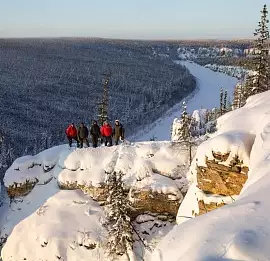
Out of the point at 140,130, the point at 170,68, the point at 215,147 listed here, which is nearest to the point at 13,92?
the point at 170,68

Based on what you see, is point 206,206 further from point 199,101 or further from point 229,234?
point 199,101

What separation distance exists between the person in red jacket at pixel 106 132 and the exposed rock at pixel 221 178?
6345 mm

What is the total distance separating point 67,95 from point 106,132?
119638mm

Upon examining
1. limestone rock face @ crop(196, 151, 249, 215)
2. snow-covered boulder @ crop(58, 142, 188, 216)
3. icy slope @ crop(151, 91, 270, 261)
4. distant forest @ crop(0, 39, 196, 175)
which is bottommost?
distant forest @ crop(0, 39, 196, 175)

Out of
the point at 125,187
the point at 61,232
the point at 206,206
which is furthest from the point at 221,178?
the point at 61,232

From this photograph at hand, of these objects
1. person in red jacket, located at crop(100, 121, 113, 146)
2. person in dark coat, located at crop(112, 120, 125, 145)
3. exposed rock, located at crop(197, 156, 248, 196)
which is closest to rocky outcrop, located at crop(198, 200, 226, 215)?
exposed rock, located at crop(197, 156, 248, 196)

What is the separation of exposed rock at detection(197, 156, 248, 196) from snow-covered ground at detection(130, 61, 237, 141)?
1174 inches

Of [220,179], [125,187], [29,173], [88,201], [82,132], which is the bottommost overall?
[88,201]

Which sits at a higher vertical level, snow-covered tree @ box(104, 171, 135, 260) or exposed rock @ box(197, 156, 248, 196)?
exposed rock @ box(197, 156, 248, 196)

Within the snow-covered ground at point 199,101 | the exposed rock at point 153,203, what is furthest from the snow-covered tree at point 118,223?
the snow-covered ground at point 199,101

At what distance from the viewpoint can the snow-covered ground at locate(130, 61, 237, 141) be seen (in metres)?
63.2

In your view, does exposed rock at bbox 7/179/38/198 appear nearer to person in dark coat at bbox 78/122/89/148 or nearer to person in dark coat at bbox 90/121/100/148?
person in dark coat at bbox 78/122/89/148

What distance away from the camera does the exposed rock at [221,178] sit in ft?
43.2

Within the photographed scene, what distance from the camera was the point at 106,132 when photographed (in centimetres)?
1953
